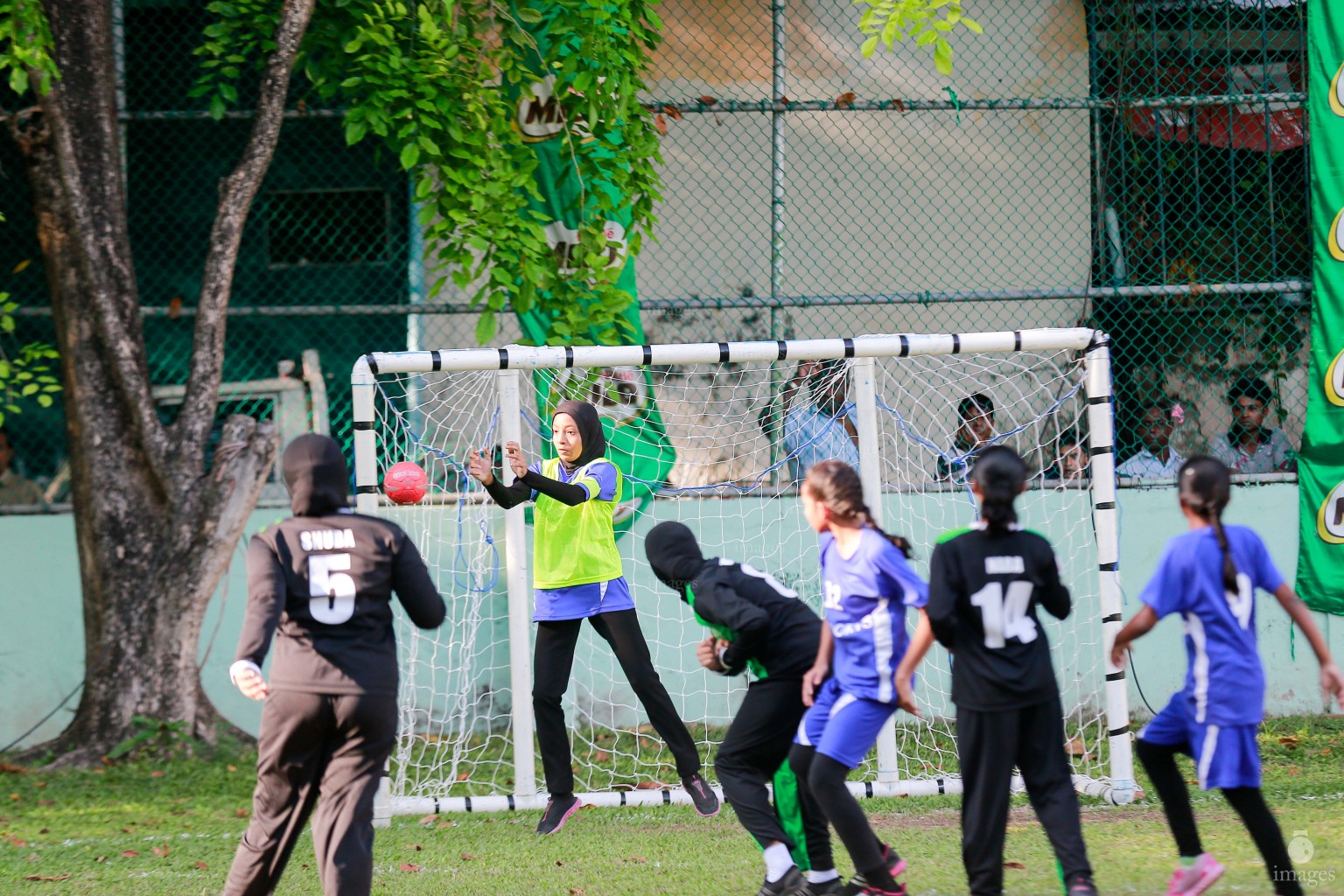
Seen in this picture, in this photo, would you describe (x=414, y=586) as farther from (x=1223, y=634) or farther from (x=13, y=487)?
(x=13, y=487)

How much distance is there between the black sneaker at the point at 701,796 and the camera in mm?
5898

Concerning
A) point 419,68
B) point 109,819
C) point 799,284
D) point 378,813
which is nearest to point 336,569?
point 378,813

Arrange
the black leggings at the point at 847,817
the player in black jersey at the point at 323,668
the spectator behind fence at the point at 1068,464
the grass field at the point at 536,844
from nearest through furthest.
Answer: the player in black jersey at the point at 323,668 < the black leggings at the point at 847,817 < the grass field at the point at 536,844 < the spectator behind fence at the point at 1068,464

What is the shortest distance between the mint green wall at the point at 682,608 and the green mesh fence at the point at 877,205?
0.65 metres

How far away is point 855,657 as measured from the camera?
13.8ft

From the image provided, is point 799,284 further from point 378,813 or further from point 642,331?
point 378,813

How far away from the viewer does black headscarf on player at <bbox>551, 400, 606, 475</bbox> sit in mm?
5910

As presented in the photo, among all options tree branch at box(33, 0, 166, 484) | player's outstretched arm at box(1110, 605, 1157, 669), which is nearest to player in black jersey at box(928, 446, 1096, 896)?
player's outstretched arm at box(1110, 605, 1157, 669)

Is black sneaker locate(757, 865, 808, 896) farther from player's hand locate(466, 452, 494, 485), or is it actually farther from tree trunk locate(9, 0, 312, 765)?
tree trunk locate(9, 0, 312, 765)

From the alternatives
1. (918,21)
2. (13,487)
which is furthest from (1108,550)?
(13,487)

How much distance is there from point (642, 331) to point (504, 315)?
1.02 meters

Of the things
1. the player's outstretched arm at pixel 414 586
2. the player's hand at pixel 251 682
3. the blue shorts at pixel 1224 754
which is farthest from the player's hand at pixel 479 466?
the blue shorts at pixel 1224 754

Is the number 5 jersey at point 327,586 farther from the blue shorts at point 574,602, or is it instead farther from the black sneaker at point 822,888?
the blue shorts at point 574,602

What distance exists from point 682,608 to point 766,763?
3.45 metres
